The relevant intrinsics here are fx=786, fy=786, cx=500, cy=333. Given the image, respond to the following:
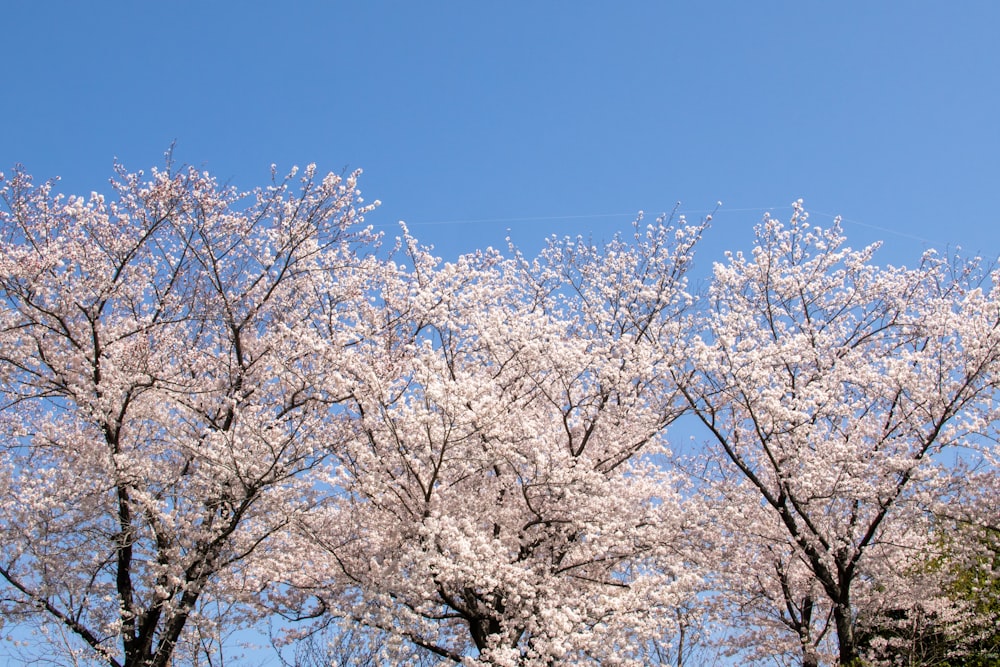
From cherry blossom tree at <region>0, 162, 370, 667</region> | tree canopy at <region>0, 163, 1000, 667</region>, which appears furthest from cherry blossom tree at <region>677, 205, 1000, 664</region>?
cherry blossom tree at <region>0, 162, 370, 667</region>

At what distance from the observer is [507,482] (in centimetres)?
1259

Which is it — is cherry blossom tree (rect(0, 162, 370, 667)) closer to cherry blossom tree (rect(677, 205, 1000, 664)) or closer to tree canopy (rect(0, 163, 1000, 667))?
tree canopy (rect(0, 163, 1000, 667))

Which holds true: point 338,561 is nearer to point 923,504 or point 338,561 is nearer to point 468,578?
point 468,578

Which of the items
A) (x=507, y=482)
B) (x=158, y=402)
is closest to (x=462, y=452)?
(x=507, y=482)

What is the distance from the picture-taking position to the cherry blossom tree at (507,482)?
10.7 metres

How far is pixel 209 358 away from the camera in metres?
14.3

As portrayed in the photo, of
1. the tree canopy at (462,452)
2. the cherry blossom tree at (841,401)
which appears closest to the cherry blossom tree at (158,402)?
the tree canopy at (462,452)

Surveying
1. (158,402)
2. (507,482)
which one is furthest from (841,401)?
(158,402)

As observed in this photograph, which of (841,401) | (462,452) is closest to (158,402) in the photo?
(462,452)

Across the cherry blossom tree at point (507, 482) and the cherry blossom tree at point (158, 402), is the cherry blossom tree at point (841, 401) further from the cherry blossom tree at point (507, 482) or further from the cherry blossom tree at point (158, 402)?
the cherry blossom tree at point (158, 402)

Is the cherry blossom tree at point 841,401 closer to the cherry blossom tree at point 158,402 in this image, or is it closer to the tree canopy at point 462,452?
the tree canopy at point 462,452

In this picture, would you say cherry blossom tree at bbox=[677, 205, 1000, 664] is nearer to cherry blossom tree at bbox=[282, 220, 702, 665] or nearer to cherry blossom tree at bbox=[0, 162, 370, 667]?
cherry blossom tree at bbox=[282, 220, 702, 665]

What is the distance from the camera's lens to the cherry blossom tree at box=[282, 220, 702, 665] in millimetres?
10734

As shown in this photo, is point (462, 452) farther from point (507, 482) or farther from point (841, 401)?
point (841, 401)
